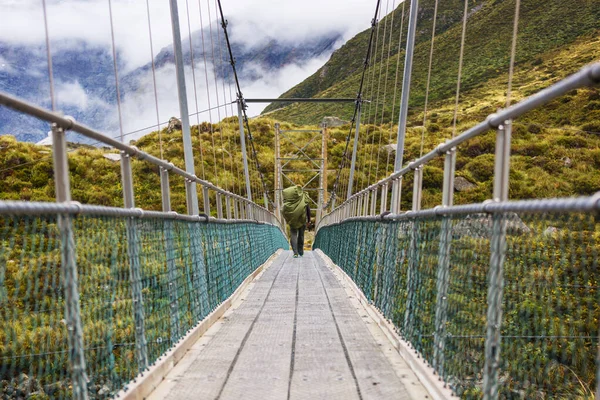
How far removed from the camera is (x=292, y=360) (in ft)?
8.71

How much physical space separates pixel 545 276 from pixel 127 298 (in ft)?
4.93

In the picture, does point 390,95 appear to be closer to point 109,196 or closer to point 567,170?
point 567,170

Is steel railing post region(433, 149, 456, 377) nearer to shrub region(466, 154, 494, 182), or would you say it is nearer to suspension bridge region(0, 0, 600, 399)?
suspension bridge region(0, 0, 600, 399)

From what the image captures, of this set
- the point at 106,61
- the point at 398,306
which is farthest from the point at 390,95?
the point at 398,306

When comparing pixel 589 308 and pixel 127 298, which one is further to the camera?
pixel 127 298

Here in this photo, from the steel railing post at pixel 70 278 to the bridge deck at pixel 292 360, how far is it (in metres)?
0.56

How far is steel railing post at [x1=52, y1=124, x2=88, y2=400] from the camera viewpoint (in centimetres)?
158

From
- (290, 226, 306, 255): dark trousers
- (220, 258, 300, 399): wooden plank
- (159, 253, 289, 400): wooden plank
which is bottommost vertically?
(220, 258, 300, 399): wooden plank

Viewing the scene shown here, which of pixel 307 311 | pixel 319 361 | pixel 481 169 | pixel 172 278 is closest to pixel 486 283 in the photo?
pixel 319 361

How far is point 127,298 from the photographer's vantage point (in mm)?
2143

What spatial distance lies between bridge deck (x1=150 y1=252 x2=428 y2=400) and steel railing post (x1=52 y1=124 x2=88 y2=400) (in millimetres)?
556

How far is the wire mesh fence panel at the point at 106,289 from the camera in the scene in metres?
1.53

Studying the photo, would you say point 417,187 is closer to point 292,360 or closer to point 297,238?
point 292,360

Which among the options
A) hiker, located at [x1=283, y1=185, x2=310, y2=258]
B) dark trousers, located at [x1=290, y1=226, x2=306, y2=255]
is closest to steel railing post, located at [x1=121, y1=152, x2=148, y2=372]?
hiker, located at [x1=283, y1=185, x2=310, y2=258]
